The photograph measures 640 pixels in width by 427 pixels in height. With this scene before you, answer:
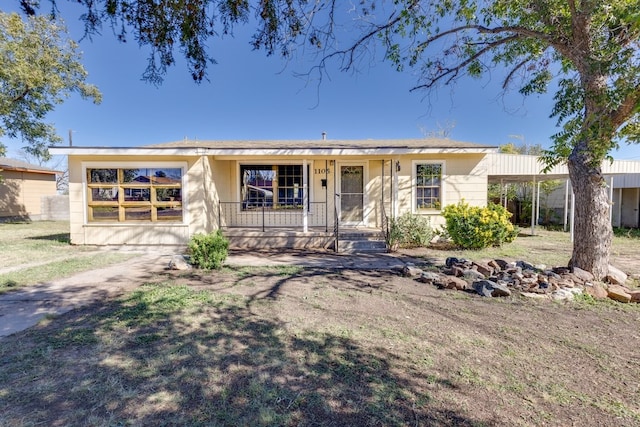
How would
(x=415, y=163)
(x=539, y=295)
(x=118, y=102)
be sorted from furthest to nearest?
(x=118, y=102), (x=415, y=163), (x=539, y=295)

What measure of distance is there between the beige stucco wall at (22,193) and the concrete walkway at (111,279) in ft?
57.8

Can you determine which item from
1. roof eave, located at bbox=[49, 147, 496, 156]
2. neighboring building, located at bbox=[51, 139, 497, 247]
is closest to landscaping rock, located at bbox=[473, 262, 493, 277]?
neighboring building, located at bbox=[51, 139, 497, 247]

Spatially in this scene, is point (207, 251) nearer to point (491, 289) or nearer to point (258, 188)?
point (258, 188)

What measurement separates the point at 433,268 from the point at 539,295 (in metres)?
1.99

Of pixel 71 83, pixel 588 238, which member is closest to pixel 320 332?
pixel 588 238

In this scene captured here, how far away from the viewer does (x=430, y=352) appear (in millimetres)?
2900

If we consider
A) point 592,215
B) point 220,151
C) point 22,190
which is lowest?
point 592,215

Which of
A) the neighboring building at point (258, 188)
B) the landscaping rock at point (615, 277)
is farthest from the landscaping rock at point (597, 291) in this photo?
the neighboring building at point (258, 188)

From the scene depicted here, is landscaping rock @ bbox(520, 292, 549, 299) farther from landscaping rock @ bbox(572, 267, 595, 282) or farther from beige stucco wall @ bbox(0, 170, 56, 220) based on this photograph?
beige stucco wall @ bbox(0, 170, 56, 220)

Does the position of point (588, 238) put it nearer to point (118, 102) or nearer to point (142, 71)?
point (142, 71)

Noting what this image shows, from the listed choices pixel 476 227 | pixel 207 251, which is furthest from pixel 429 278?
pixel 207 251

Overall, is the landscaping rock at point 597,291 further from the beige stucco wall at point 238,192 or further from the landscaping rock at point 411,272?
the beige stucco wall at point 238,192

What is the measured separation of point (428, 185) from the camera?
9.77 metres

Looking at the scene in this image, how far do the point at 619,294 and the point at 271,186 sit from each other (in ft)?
28.8
